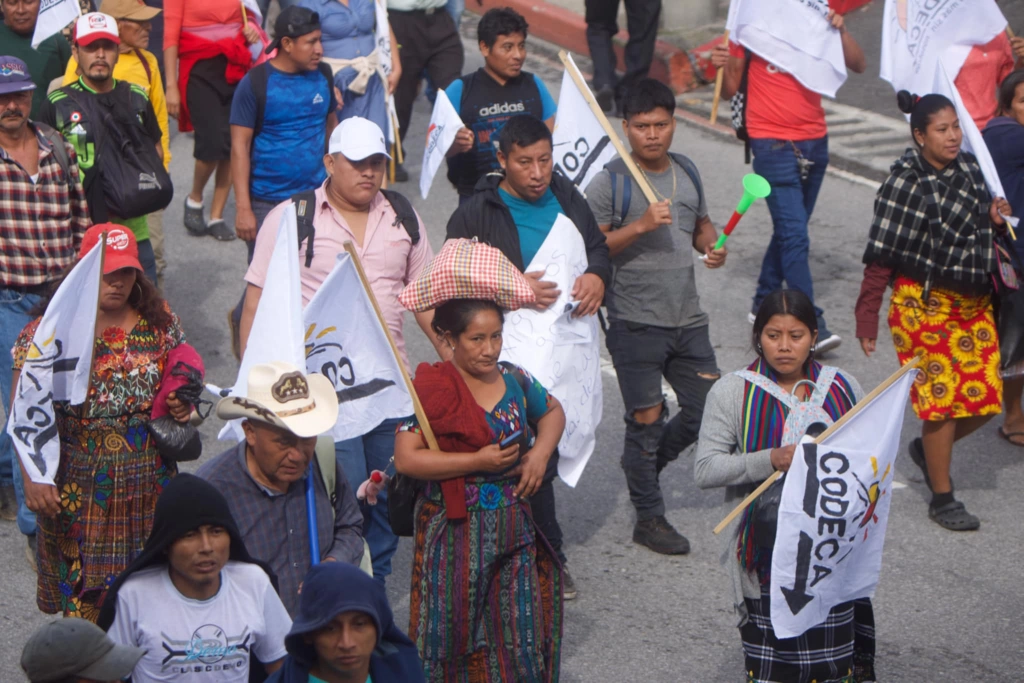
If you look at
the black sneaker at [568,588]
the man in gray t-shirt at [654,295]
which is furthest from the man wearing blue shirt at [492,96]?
the black sneaker at [568,588]

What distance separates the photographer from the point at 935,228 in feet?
20.8

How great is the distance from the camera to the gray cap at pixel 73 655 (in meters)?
3.21

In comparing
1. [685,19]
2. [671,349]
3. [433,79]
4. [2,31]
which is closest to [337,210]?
[671,349]

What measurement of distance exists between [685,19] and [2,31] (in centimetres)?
907

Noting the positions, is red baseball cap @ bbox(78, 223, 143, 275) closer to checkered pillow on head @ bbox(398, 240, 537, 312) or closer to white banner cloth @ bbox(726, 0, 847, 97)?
checkered pillow on head @ bbox(398, 240, 537, 312)

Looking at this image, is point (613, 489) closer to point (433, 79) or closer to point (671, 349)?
point (671, 349)

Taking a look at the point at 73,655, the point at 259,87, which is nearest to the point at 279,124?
the point at 259,87

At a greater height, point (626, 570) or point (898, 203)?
point (898, 203)

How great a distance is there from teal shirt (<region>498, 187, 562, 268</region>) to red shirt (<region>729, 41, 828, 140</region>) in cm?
308

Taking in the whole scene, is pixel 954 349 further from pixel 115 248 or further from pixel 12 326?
pixel 12 326

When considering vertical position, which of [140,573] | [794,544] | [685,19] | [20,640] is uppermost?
[140,573]

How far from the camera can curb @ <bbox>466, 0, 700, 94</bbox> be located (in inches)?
564

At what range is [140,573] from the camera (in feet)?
12.3

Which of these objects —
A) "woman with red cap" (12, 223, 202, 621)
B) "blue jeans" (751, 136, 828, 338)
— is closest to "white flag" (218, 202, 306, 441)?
"woman with red cap" (12, 223, 202, 621)
